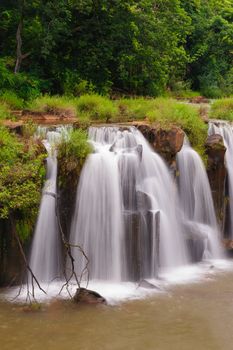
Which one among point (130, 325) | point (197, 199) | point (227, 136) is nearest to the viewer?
point (130, 325)

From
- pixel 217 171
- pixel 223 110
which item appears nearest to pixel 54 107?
pixel 217 171

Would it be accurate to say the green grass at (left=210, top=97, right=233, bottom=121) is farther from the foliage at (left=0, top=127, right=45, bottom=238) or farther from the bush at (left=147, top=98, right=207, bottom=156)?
the foliage at (left=0, top=127, right=45, bottom=238)

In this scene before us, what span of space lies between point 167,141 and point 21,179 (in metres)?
3.56

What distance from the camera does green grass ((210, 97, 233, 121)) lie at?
14633 mm

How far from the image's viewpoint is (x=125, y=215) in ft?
30.5

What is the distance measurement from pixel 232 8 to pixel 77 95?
53.4ft

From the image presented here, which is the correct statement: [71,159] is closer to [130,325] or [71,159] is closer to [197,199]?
[197,199]

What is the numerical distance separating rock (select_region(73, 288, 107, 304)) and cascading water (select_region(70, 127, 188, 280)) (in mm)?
1159

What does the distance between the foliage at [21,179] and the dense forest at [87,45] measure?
722 centimetres

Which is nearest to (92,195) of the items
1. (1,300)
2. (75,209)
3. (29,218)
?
(75,209)

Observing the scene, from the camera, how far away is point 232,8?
97.0ft

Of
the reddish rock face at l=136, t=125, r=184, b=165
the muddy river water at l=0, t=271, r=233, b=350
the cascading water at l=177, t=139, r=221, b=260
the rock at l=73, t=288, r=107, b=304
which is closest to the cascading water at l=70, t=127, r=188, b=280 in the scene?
the reddish rock face at l=136, t=125, r=184, b=165

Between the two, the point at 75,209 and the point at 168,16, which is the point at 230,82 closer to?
the point at 168,16

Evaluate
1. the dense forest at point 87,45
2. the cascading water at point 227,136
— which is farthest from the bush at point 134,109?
the dense forest at point 87,45
